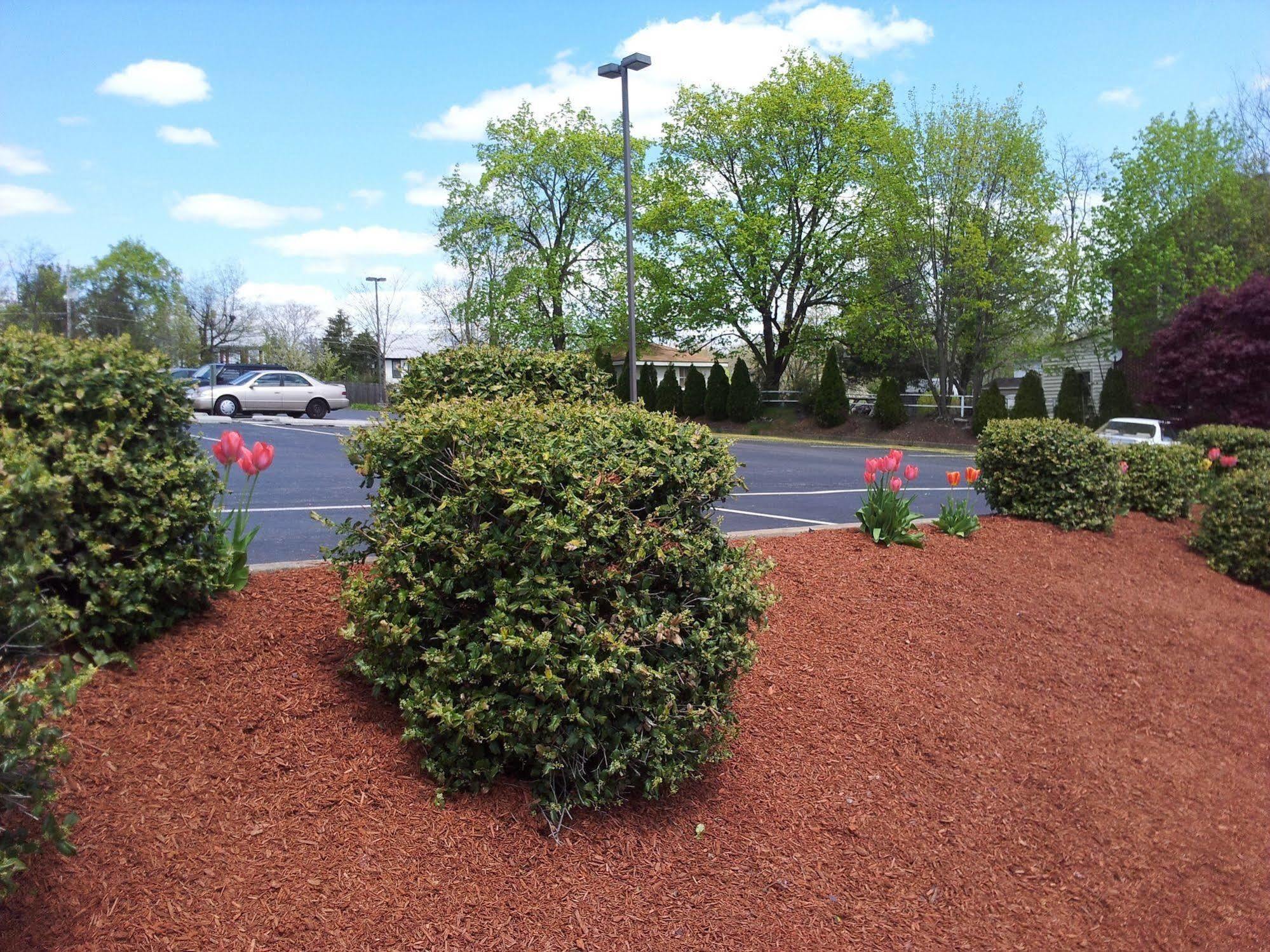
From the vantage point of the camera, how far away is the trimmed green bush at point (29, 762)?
212 centimetres

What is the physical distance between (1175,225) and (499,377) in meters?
33.7

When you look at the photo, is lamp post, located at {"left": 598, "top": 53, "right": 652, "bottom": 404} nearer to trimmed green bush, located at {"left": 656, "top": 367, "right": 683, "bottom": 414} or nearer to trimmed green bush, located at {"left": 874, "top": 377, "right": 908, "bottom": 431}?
trimmed green bush, located at {"left": 874, "top": 377, "right": 908, "bottom": 431}

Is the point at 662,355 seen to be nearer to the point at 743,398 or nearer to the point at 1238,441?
the point at 743,398

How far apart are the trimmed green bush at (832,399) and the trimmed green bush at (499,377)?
2963 centimetres

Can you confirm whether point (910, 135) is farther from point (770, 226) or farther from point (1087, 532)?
point (1087, 532)

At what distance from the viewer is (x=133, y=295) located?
2048 inches

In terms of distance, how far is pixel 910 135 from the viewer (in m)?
31.2

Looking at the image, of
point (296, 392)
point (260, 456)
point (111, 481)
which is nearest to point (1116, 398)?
point (296, 392)

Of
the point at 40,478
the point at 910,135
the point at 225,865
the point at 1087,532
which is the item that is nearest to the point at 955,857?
the point at 225,865

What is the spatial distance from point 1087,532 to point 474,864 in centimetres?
720

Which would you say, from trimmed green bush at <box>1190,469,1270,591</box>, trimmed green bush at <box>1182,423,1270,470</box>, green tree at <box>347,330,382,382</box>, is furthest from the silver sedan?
green tree at <box>347,330,382,382</box>

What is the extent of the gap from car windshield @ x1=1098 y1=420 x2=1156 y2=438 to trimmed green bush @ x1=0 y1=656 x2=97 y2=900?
20.6 metres

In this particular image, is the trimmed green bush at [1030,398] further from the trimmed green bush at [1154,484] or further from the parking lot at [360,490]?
the trimmed green bush at [1154,484]

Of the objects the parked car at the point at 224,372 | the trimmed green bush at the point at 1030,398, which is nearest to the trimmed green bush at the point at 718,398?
the trimmed green bush at the point at 1030,398
